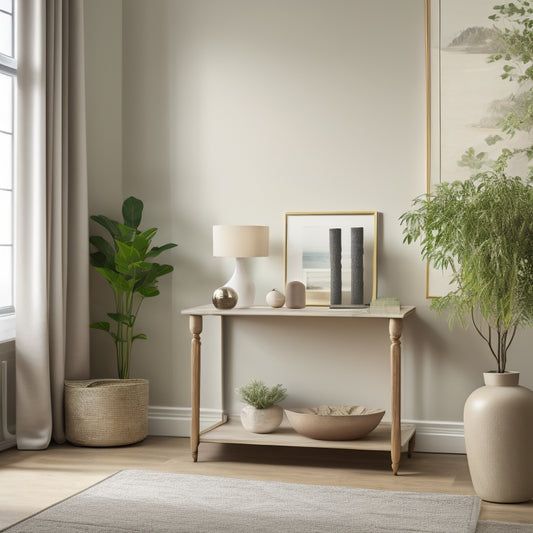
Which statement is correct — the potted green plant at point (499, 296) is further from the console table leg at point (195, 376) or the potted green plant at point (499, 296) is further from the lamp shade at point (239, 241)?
the console table leg at point (195, 376)

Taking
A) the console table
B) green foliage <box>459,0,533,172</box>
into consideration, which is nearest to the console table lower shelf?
the console table

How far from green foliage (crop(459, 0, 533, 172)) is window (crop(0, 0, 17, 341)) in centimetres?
272

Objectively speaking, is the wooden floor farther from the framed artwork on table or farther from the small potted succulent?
the framed artwork on table

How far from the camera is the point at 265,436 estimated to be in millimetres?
4141

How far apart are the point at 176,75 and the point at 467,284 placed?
231 centimetres

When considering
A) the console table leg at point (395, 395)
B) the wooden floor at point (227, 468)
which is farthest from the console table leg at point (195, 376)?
Answer: the console table leg at point (395, 395)

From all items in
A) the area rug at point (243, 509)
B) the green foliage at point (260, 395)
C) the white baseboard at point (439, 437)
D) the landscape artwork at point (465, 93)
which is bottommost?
the area rug at point (243, 509)

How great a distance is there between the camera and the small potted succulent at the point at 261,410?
13.7 ft

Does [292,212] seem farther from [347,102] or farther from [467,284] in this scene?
[467,284]

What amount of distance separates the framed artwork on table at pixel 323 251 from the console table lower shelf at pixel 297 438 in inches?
28.8

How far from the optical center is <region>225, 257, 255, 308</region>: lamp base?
4336mm

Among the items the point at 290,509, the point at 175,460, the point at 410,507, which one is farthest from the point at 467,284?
the point at 175,460

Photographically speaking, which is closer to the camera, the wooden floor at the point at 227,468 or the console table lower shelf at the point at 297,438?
the wooden floor at the point at 227,468

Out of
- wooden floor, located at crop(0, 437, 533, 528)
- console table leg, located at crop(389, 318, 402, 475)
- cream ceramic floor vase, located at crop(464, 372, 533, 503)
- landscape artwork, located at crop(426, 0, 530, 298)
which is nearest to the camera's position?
cream ceramic floor vase, located at crop(464, 372, 533, 503)
